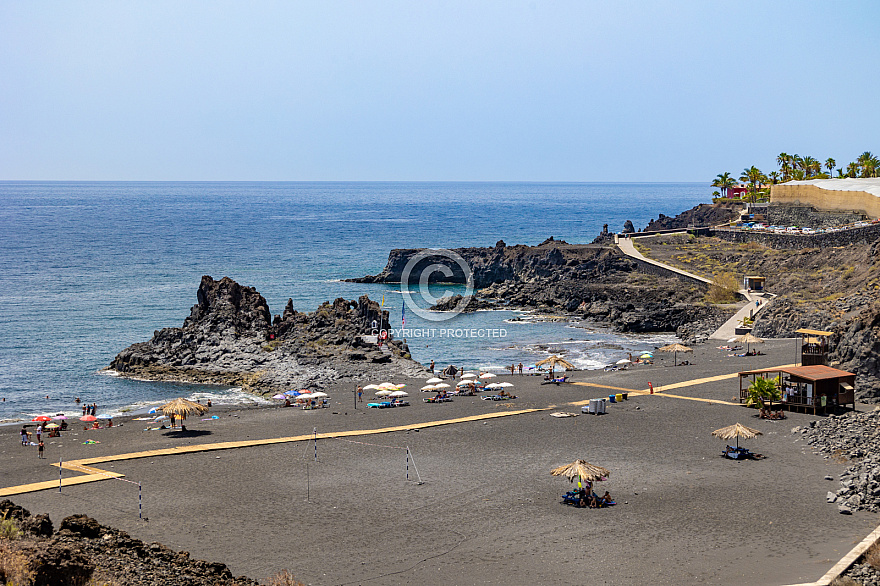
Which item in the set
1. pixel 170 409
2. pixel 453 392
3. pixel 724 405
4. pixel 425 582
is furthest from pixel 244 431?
pixel 724 405

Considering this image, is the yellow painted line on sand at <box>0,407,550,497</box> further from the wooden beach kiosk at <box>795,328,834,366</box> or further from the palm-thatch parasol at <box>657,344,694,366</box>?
the palm-thatch parasol at <box>657,344,694,366</box>

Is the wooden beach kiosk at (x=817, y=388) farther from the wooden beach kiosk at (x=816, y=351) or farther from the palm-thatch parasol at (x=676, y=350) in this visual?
the palm-thatch parasol at (x=676, y=350)

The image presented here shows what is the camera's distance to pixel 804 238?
96.6 metres

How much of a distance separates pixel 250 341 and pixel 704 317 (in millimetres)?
40699

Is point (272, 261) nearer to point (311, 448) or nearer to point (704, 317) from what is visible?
point (704, 317)

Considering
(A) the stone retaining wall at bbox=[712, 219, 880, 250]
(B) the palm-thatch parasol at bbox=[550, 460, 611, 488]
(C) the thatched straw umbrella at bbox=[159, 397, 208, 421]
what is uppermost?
(A) the stone retaining wall at bbox=[712, 219, 880, 250]

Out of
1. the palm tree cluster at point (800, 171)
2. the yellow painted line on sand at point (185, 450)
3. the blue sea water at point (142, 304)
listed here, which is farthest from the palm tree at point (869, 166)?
the yellow painted line on sand at point (185, 450)

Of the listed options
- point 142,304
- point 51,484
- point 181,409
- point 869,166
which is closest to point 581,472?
point 51,484

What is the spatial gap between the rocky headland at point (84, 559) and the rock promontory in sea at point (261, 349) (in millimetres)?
33184

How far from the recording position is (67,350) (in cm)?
6981

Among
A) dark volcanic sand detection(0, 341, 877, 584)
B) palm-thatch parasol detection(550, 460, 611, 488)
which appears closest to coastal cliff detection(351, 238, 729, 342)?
dark volcanic sand detection(0, 341, 877, 584)

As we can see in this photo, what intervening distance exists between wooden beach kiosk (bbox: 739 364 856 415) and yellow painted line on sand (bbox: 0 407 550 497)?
488 inches

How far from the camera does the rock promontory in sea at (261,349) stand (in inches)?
2277

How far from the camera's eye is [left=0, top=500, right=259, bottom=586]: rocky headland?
1736 cm
